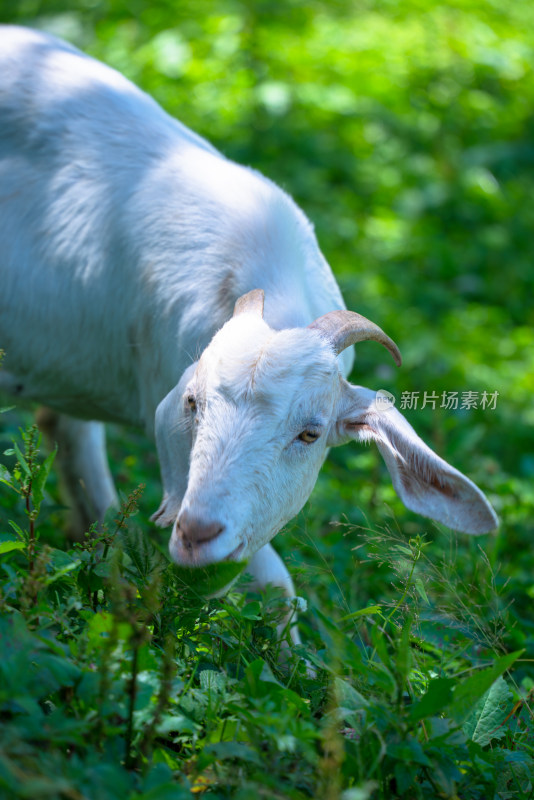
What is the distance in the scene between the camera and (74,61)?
3545 mm

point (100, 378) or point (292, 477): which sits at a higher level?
point (292, 477)

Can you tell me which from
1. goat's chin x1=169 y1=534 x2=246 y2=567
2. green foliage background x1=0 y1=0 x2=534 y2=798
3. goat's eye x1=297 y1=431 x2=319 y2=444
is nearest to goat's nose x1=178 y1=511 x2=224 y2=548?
goat's chin x1=169 y1=534 x2=246 y2=567

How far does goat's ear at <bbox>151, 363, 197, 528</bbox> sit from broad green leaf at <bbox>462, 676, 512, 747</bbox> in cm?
110

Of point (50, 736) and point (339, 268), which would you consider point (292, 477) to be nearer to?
point (50, 736)

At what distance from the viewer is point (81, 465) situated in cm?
398

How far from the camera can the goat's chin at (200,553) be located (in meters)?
2.12

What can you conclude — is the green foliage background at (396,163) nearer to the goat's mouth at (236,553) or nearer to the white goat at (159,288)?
the white goat at (159,288)

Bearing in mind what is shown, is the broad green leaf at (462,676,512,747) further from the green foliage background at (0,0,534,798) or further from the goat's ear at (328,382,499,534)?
the green foliage background at (0,0,534,798)

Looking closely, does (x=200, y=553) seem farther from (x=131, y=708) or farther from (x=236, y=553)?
(x=131, y=708)

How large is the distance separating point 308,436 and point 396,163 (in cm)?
606

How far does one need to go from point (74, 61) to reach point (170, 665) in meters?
2.88

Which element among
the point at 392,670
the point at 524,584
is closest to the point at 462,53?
the point at 524,584

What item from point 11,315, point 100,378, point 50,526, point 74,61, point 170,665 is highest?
point 74,61

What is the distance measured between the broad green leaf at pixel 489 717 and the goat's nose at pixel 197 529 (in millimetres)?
885
